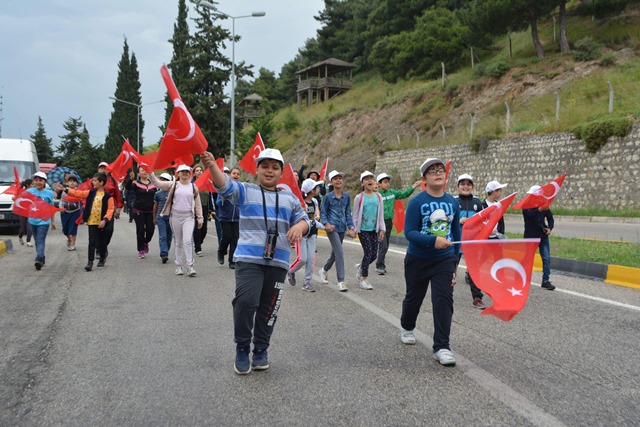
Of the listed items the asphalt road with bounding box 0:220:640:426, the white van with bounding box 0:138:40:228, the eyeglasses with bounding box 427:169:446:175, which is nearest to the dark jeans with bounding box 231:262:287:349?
the asphalt road with bounding box 0:220:640:426

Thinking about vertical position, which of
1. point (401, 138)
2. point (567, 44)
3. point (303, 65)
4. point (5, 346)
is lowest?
point (5, 346)

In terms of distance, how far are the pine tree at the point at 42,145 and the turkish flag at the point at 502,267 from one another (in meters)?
93.9

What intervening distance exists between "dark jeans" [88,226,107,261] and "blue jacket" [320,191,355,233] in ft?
13.8

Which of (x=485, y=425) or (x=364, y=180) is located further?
(x=364, y=180)

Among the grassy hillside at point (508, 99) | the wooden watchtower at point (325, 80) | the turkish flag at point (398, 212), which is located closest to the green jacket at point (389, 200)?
the turkish flag at point (398, 212)

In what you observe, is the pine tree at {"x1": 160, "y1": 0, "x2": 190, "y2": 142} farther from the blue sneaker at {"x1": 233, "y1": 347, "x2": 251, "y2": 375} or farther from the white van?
the blue sneaker at {"x1": 233, "y1": 347, "x2": 251, "y2": 375}

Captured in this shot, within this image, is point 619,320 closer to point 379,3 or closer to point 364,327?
point 364,327

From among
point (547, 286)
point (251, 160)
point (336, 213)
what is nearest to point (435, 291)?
point (336, 213)

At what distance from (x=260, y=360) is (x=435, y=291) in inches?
60.4

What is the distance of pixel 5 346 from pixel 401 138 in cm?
3371

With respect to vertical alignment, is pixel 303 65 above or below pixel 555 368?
above

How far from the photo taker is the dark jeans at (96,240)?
10.2 meters

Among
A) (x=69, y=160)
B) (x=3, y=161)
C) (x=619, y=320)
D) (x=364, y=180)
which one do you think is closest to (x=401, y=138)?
(x=3, y=161)

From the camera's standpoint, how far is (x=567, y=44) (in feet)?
116
